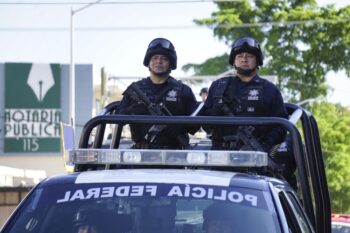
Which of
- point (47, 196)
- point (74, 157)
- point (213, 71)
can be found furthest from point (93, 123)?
A: point (213, 71)

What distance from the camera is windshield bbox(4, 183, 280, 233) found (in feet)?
16.2

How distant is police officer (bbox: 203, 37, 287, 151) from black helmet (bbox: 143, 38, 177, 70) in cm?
38

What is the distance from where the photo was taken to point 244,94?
24.0 ft

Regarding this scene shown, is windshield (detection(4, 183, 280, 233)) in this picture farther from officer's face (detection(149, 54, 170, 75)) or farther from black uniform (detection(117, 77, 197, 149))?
officer's face (detection(149, 54, 170, 75))

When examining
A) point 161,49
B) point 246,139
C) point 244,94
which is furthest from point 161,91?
point 246,139

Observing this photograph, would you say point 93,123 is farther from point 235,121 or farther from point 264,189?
point 264,189

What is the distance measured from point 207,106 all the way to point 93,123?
1318 mm

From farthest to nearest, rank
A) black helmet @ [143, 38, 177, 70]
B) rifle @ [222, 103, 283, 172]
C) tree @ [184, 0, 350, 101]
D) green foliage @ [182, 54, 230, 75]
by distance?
1. green foliage @ [182, 54, 230, 75]
2. tree @ [184, 0, 350, 101]
3. black helmet @ [143, 38, 177, 70]
4. rifle @ [222, 103, 283, 172]

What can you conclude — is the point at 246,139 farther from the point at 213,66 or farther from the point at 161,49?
the point at 213,66

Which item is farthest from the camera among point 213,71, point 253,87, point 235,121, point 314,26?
point 213,71

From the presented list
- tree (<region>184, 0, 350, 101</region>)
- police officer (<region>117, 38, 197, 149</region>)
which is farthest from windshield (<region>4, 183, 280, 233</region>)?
tree (<region>184, 0, 350, 101</region>)

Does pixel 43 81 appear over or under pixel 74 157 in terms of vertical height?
over

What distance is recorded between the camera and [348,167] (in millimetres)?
47500

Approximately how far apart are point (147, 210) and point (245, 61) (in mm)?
2647
